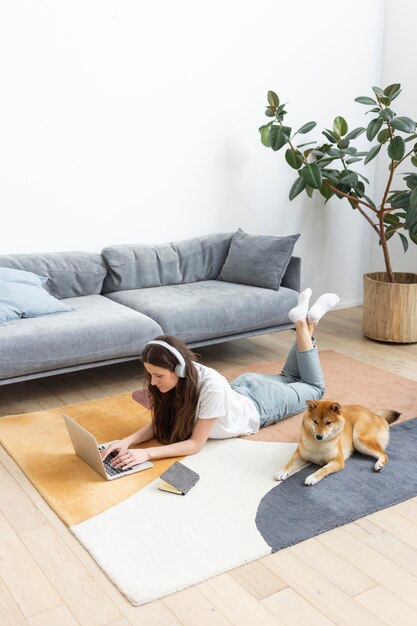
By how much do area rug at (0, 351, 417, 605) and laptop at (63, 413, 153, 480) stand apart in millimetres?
34

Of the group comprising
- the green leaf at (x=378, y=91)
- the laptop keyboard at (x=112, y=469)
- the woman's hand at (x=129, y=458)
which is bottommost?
the laptop keyboard at (x=112, y=469)

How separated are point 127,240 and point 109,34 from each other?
128 cm

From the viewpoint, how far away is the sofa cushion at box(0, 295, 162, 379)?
3397mm

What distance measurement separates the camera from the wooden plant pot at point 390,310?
4531 mm

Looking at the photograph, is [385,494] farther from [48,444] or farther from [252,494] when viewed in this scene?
[48,444]

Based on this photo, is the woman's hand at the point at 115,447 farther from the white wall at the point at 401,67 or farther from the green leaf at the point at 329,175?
the white wall at the point at 401,67

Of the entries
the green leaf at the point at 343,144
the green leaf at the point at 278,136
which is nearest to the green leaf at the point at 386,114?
the green leaf at the point at 343,144

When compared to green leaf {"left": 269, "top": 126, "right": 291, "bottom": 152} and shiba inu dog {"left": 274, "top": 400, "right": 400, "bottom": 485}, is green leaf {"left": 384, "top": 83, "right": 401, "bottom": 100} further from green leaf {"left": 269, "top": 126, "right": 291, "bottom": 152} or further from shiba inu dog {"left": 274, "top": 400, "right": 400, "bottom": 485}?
shiba inu dog {"left": 274, "top": 400, "right": 400, "bottom": 485}

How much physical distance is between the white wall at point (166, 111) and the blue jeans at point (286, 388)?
1680mm

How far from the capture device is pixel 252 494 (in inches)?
104

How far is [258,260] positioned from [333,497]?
83.7 inches

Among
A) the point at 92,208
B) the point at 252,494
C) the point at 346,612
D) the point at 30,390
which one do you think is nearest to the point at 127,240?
the point at 92,208

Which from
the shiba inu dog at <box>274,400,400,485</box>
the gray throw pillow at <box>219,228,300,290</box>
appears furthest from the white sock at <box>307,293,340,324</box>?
the gray throw pillow at <box>219,228,300,290</box>

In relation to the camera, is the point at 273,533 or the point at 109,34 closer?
the point at 273,533
